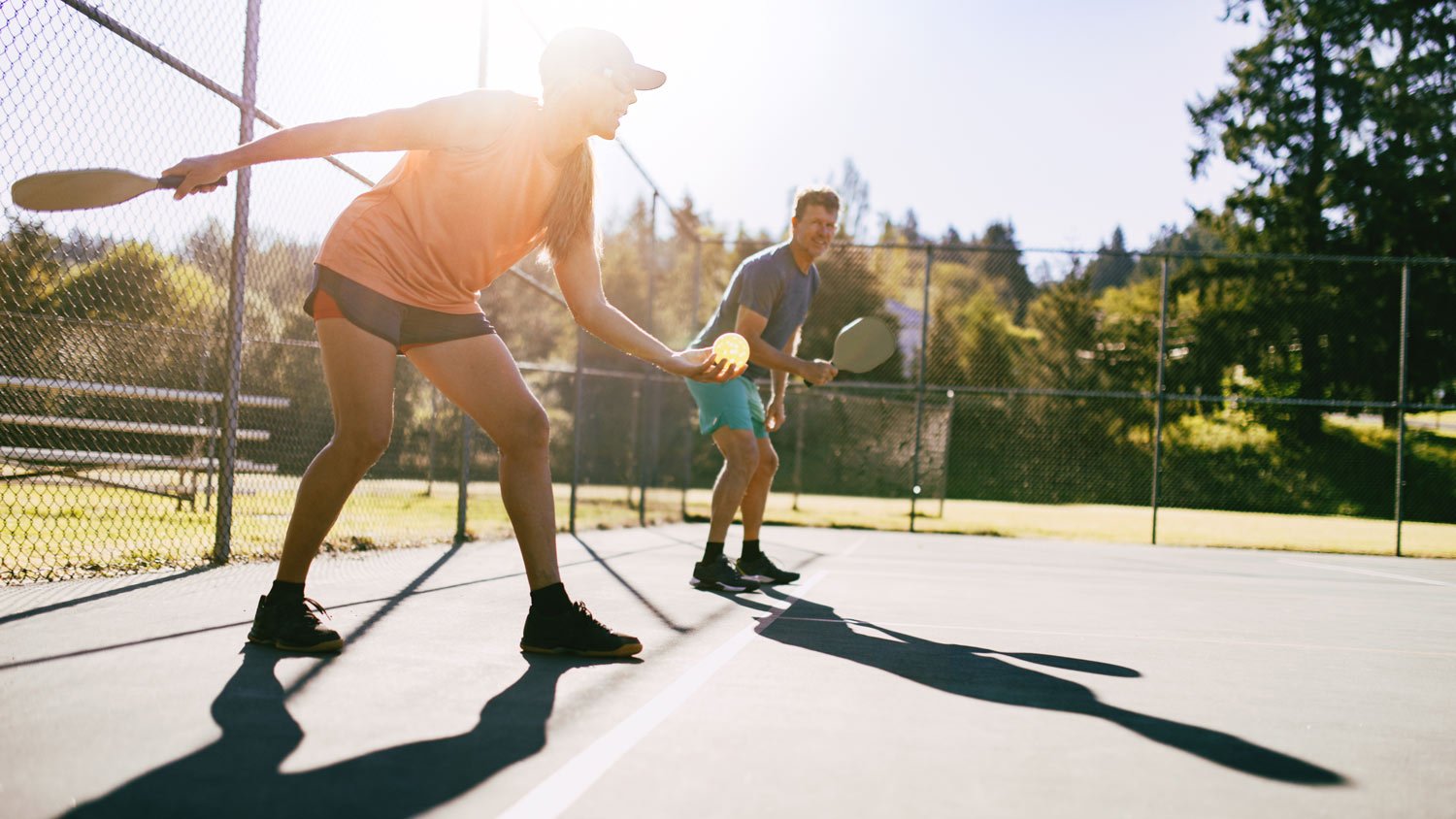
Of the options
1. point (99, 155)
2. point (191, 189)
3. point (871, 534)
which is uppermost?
point (99, 155)

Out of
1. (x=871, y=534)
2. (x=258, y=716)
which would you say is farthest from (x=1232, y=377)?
(x=258, y=716)

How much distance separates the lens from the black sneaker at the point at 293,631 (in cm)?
344

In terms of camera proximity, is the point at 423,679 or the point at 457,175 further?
the point at 457,175

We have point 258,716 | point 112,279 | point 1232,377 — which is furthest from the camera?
point 1232,377

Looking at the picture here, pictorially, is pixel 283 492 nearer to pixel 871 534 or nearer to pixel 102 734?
pixel 102 734

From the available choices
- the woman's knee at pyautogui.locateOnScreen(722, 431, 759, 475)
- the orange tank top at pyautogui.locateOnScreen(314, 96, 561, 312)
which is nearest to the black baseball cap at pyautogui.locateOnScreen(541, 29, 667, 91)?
the orange tank top at pyautogui.locateOnScreen(314, 96, 561, 312)

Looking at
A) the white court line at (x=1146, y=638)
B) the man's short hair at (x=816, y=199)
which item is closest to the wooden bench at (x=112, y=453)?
the man's short hair at (x=816, y=199)

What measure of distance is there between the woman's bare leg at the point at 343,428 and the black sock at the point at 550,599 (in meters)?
0.64

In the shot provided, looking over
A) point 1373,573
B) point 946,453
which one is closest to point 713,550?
point 1373,573

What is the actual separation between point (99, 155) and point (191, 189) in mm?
2161

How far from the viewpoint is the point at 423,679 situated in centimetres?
317

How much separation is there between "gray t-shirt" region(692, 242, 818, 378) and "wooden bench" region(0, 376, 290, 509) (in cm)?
262

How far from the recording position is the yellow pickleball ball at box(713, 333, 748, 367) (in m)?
3.65

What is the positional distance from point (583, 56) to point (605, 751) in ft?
6.99
